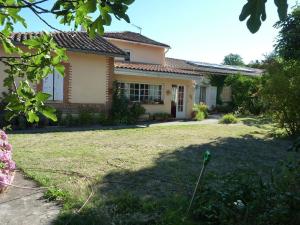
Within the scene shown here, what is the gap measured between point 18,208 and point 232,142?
350 inches

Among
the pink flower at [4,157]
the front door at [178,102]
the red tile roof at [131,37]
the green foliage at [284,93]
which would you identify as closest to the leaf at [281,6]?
the pink flower at [4,157]

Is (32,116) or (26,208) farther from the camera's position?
(26,208)

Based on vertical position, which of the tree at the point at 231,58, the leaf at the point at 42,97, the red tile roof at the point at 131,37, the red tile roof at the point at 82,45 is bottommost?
the leaf at the point at 42,97

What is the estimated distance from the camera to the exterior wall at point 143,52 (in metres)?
24.5

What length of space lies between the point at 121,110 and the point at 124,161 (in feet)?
32.5

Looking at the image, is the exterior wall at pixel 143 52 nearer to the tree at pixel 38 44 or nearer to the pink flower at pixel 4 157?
the pink flower at pixel 4 157

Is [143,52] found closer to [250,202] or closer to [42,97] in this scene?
[250,202]

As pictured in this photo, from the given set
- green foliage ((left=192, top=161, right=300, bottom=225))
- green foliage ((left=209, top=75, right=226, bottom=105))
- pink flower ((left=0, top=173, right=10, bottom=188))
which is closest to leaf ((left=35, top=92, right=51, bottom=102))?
green foliage ((left=192, top=161, right=300, bottom=225))

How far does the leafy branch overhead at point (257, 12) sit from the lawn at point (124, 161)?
348 cm

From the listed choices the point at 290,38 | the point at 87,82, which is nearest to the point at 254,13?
the point at 290,38

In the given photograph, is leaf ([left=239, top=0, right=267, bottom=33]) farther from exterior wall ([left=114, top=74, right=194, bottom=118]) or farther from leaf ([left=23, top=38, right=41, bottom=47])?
exterior wall ([left=114, top=74, right=194, bottom=118])

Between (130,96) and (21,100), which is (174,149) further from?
(130,96)

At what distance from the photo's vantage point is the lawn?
591 centimetres

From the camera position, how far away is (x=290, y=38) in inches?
604
